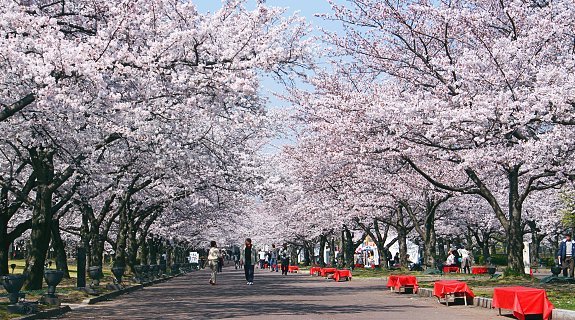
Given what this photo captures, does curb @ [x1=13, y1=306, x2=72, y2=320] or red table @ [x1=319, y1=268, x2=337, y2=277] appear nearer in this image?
curb @ [x1=13, y1=306, x2=72, y2=320]

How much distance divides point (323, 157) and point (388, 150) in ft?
21.0

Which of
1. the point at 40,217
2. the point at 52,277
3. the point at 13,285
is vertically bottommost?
the point at 13,285

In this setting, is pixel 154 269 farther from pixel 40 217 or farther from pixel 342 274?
pixel 40 217

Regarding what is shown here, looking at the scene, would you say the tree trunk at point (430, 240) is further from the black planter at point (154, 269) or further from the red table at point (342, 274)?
the black planter at point (154, 269)

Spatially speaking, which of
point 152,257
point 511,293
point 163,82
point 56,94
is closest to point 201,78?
point 163,82

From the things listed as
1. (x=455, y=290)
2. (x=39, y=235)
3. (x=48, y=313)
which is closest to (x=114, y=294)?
(x=39, y=235)

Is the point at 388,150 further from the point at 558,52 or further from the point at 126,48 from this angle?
the point at 126,48

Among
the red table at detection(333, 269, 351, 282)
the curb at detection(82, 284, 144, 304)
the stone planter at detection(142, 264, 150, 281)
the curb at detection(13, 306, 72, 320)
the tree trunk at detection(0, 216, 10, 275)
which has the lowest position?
the curb at detection(13, 306, 72, 320)

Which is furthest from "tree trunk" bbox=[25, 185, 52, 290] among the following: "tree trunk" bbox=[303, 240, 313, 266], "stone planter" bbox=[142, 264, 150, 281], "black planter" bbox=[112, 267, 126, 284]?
"tree trunk" bbox=[303, 240, 313, 266]

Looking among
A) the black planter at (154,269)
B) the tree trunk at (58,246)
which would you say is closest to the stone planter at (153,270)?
the black planter at (154,269)

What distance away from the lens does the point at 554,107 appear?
1862 cm

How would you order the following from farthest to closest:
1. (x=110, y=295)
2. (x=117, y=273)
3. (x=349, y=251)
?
(x=349, y=251) → (x=117, y=273) → (x=110, y=295)

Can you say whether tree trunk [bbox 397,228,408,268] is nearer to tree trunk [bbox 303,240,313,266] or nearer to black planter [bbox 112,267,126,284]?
black planter [bbox 112,267,126,284]

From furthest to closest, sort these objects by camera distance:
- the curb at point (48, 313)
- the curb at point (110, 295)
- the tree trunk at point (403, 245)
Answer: the tree trunk at point (403, 245) < the curb at point (110, 295) < the curb at point (48, 313)
